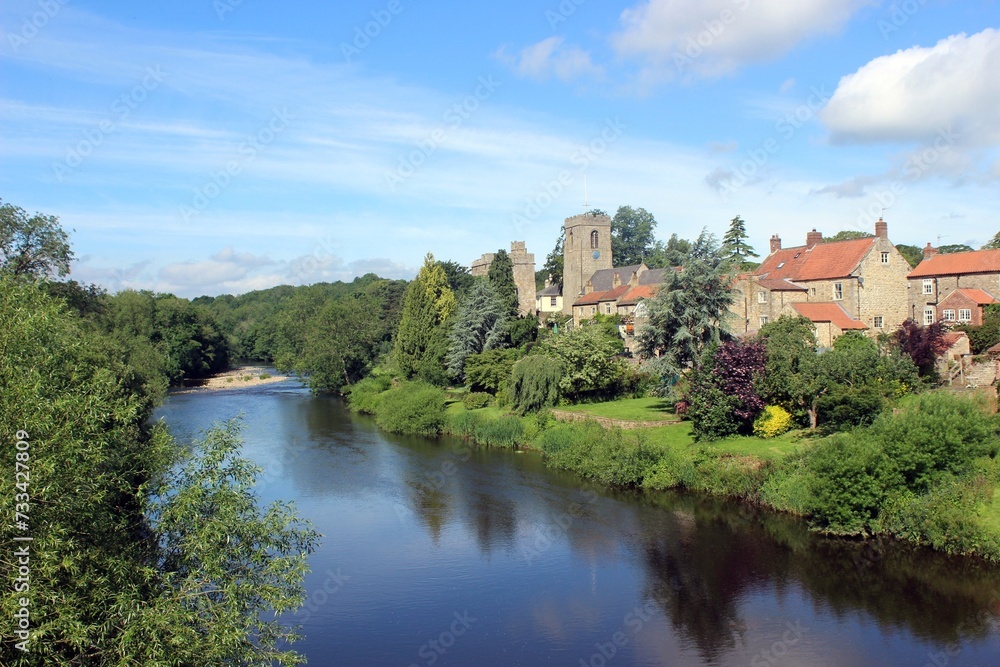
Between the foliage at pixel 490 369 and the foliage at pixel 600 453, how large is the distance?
8833mm

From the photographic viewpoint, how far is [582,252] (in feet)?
226

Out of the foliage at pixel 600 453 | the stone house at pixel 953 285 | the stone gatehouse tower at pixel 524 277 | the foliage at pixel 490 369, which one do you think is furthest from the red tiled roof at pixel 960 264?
the stone gatehouse tower at pixel 524 277

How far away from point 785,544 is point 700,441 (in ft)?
24.4

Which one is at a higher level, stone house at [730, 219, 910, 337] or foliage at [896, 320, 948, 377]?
stone house at [730, 219, 910, 337]

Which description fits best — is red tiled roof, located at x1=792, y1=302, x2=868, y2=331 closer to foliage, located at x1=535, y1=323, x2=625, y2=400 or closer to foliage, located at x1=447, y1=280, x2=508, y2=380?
foliage, located at x1=535, y1=323, x2=625, y2=400

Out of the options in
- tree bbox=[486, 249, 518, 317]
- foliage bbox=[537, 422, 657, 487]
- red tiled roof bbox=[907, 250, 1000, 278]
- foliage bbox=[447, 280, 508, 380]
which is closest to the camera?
foliage bbox=[537, 422, 657, 487]

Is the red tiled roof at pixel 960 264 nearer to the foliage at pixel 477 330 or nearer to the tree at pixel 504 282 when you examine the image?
the foliage at pixel 477 330

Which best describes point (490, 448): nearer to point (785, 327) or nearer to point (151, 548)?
point (785, 327)

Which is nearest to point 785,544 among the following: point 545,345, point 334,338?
point 545,345

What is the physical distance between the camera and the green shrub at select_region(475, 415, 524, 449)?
36.9 metres

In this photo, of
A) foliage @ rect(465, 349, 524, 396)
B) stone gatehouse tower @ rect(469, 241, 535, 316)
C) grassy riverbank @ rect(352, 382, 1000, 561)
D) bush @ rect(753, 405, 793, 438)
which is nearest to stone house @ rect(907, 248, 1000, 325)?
bush @ rect(753, 405, 793, 438)

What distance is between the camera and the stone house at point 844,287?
43.0m

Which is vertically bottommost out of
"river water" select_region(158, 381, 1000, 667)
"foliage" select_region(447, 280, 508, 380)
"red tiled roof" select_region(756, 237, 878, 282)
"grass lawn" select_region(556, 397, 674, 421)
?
"river water" select_region(158, 381, 1000, 667)

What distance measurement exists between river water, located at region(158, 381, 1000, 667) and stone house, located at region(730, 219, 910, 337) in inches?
777
